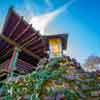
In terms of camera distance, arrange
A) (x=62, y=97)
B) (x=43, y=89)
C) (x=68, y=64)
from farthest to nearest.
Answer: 1. (x=68, y=64)
2. (x=43, y=89)
3. (x=62, y=97)

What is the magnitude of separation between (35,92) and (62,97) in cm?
121

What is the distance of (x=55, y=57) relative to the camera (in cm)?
995

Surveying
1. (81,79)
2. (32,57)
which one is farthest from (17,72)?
(81,79)

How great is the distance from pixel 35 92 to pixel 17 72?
458 cm

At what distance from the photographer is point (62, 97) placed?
7.30 metres

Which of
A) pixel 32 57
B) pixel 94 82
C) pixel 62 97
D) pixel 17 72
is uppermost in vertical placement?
pixel 32 57

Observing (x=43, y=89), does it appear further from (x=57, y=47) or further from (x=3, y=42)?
(x=3, y=42)

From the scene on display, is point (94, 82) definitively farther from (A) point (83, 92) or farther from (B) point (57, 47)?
(B) point (57, 47)

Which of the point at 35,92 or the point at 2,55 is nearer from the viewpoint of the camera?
the point at 35,92

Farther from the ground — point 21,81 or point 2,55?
point 2,55

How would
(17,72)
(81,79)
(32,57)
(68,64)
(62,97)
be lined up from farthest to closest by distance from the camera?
(32,57), (17,72), (68,64), (81,79), (62,97)

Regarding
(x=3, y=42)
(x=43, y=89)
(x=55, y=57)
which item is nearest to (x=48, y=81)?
(x=43, y=89)

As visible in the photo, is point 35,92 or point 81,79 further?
point 81,79

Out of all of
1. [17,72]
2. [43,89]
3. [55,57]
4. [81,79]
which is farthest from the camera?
[17,72]
